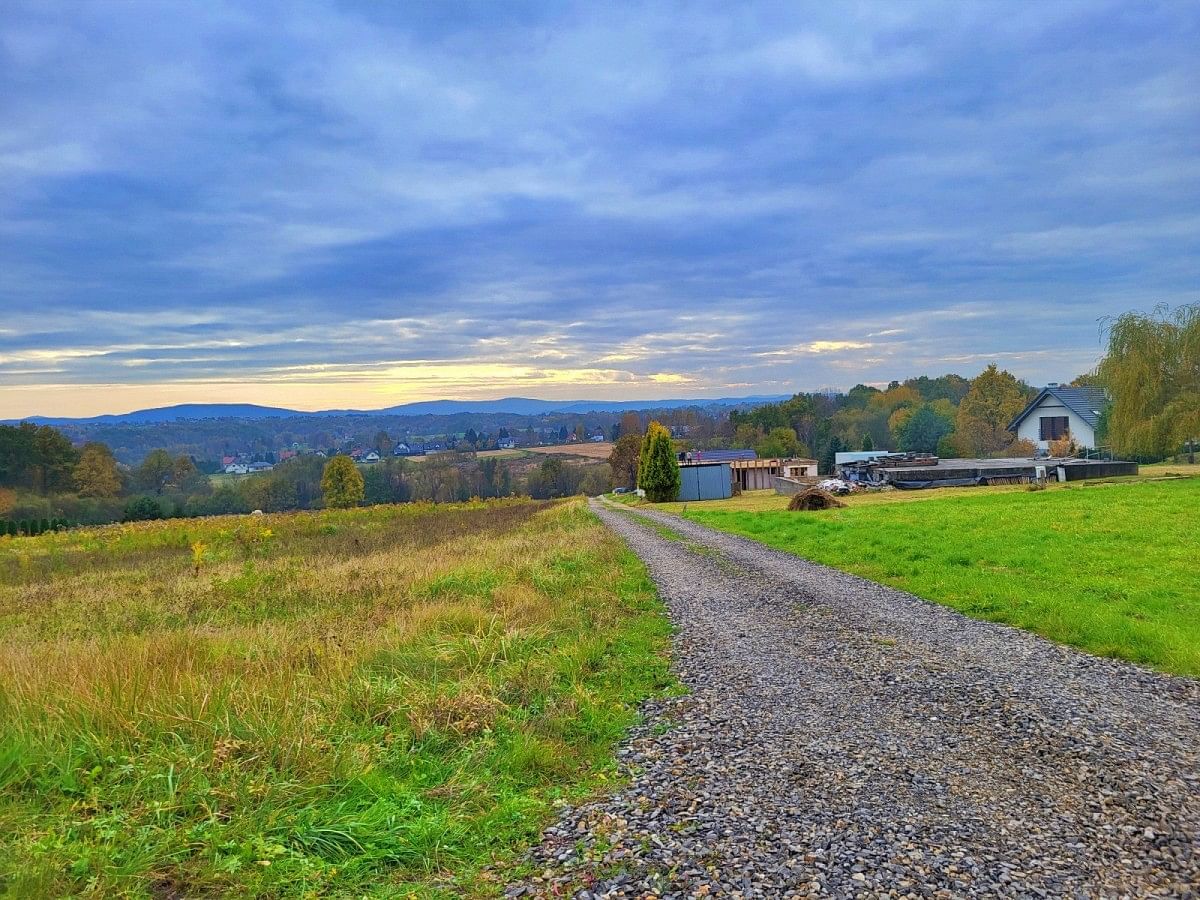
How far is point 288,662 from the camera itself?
747cm

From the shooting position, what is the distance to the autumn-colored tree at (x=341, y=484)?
78625 mm

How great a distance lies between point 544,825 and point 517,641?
13.7ft

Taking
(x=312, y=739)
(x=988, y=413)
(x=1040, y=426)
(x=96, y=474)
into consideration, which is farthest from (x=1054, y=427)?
(x=96, y=474)

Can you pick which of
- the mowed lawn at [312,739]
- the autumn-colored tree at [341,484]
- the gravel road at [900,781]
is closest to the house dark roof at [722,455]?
the autumn-colored tree at [341,484]

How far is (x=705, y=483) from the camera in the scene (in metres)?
57.8

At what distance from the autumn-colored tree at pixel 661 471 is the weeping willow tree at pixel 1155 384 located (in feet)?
88.6

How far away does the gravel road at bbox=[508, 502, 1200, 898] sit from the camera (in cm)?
394

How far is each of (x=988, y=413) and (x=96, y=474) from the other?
94.0 m

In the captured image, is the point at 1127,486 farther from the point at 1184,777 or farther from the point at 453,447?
the point at 453,447

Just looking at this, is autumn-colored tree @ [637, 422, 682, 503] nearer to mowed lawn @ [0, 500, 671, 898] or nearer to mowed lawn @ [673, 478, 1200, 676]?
mowed lawn @ [673, 478, 1200, 676]

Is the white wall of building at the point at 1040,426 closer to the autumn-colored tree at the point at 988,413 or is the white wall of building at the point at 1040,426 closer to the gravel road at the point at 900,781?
the autumn-colored tree at the point at 988,413

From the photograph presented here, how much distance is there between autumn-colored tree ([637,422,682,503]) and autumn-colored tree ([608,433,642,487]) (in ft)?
104

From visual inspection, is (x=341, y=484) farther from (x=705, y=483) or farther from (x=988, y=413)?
(x=988, y=413)

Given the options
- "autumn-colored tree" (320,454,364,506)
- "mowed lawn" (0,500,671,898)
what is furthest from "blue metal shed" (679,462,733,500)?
"mowed lawn" (0,500,671,898)
